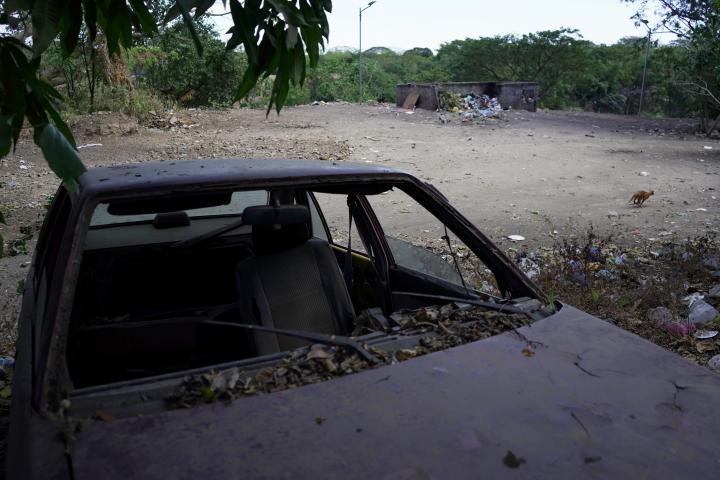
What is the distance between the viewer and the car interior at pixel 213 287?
98.0 inches

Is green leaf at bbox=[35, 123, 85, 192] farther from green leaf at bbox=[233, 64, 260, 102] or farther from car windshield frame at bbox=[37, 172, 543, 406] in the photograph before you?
green leaf at bbox=[233, 64, 260, 102]

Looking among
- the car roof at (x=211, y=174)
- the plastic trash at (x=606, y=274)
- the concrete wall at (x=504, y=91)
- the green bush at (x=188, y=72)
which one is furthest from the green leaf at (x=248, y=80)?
the green bush at (x=188, y=72)

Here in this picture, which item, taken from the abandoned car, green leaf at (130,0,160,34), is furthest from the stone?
green leaf at (130,0,160,34)

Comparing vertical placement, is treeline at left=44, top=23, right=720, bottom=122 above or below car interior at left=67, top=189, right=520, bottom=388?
above

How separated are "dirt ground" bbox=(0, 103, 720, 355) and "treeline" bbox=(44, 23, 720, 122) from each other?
11.4 feet

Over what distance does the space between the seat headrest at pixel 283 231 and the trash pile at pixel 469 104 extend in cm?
1658

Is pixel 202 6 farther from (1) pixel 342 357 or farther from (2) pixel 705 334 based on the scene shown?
(2) pixel 705 334

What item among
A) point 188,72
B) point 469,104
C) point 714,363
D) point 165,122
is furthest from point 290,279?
point 188,72

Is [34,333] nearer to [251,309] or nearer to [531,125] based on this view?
[251,309]

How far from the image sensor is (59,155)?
4.73 ft

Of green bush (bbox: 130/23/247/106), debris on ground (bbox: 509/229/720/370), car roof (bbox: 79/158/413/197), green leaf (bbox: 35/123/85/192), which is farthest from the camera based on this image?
green bush (bbox: 130/23/247/106)

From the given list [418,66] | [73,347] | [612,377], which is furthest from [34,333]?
[418,66]

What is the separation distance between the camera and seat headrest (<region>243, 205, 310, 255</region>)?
2.52 metres

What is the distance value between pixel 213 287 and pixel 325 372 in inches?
61.3
